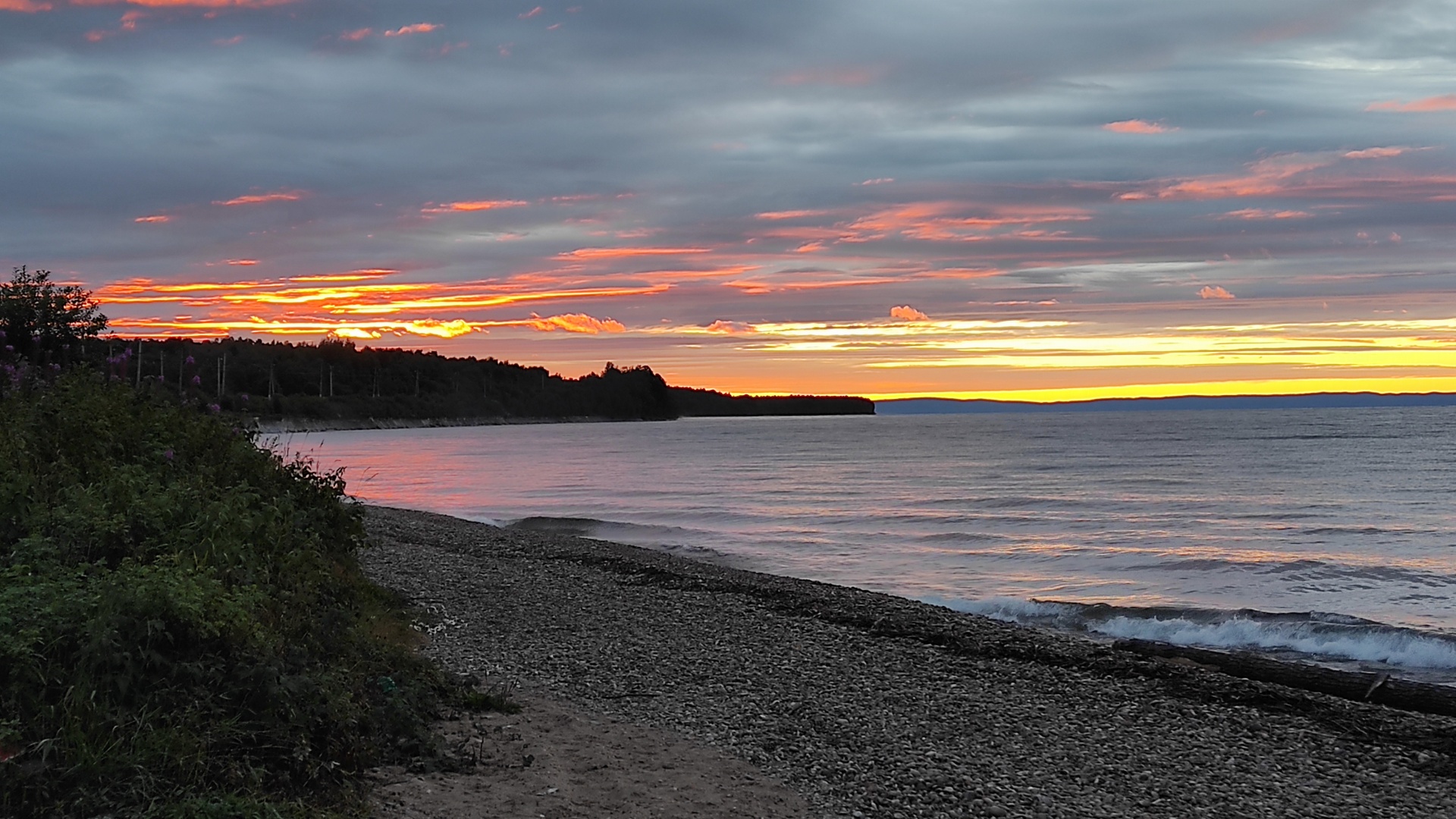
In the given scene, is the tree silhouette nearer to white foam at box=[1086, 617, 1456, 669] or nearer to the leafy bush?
the leafy bush

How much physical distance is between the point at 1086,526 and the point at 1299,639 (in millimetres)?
16818

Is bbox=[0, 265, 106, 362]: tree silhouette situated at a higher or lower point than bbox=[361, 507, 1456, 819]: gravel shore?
higher

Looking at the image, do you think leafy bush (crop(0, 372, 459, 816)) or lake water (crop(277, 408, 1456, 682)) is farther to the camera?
lake water (crop(277, 408, 1456, 682))

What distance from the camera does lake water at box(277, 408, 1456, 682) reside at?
17500 millimetres

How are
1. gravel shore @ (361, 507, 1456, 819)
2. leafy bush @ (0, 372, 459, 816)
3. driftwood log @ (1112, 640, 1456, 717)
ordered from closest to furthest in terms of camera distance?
leafy bush @ (0, 372, 459, 816) < gravel shore @ (361, 507, 1456, 819) < driftwood log @ (1112, 640, 1456, 717)

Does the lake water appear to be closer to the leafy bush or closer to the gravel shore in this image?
the gravel shore

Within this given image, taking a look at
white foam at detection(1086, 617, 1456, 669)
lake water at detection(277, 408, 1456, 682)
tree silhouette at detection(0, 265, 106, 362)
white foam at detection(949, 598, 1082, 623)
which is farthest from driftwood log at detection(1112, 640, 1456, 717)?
tree silhouette at detection(0, 265, 106, 362)

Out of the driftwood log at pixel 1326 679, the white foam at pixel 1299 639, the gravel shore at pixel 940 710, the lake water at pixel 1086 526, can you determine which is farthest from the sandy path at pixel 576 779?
the white foam at pixel 1299 639

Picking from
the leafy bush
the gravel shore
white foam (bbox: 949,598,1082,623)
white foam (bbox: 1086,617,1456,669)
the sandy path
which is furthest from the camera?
white foam (bbox: 949,598,1082,623)

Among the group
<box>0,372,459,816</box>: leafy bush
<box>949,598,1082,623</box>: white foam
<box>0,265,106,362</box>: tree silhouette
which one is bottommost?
<box>949,598,1082,623</box>: white foam

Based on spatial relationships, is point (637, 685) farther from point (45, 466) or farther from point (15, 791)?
point (15, 791)

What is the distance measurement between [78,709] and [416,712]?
2999mm

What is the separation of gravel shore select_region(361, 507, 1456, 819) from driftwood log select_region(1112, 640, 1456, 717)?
1.66ft

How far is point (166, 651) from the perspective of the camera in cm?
582
